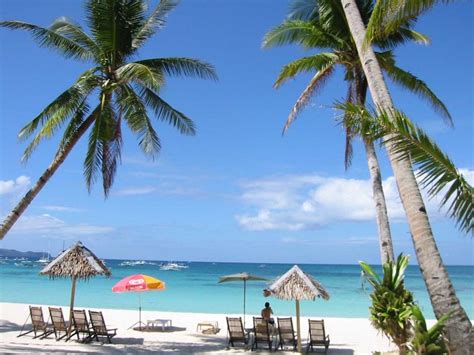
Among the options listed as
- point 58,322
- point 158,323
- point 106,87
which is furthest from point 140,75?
point 158,323

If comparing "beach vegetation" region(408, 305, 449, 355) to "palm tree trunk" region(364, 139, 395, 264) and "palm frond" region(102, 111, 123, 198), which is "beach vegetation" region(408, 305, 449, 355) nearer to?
"palm tree trunk" region(364, 139, 395, 264)

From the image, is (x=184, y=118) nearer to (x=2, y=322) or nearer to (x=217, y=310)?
(x=2, y=322)

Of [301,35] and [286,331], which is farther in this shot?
[301,35]

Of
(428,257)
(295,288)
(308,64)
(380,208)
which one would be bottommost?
(295,288)

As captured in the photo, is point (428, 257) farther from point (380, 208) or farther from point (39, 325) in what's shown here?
point (39, 325)

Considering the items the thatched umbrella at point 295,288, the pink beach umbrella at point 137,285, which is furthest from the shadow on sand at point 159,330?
the thatched umbrella at point 295,288

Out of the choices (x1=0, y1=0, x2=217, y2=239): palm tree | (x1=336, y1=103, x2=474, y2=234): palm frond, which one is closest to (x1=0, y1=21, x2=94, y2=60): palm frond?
(x1=0, y1=0, x2=217, y2=239): palm tree

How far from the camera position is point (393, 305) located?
17.9 feet

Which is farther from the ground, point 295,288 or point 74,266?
point 74,266

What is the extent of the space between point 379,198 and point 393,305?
487 centimetres

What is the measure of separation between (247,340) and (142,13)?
322 inches

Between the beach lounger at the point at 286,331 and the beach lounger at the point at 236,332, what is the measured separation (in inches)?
31.0

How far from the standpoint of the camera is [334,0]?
11641mm

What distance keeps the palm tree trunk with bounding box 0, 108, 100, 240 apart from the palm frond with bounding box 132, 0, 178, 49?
2.17 m
